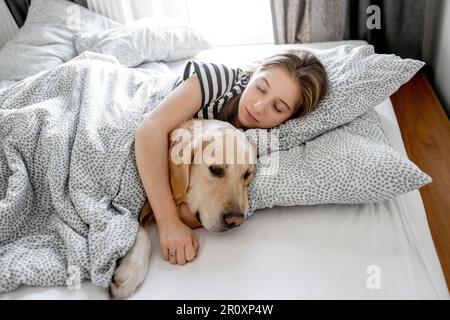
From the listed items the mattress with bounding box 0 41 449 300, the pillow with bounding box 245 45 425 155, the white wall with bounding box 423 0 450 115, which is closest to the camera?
the mattress with bounding box 0 41 449 300

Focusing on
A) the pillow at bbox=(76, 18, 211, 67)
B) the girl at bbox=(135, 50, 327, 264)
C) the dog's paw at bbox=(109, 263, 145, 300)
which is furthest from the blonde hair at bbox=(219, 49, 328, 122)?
the pillow at bbox=(76, 18, 211, 67)

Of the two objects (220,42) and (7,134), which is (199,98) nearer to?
(7,134)

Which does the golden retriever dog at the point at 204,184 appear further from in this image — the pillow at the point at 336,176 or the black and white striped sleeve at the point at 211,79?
the black and white striped sleeve at the point at 211,79

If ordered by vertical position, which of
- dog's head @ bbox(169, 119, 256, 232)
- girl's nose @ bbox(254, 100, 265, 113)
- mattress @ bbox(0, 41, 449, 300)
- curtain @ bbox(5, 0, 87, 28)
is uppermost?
curtain @ bbox(5, 0, 87, 28)

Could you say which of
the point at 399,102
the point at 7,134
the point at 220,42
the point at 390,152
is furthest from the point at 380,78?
the point at 220,42

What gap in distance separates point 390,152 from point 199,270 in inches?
25.0

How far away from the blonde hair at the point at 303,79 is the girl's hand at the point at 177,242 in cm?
47

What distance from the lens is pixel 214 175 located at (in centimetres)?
106

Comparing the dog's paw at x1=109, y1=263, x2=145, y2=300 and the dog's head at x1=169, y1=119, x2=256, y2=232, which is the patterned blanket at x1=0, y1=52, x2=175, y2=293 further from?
the dog's head at x1=169, y1=119, x2=256, y2=232

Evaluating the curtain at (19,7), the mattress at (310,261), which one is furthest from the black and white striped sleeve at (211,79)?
the curtain at (19,7)

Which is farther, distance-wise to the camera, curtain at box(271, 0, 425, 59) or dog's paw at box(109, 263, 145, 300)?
curtain at box(271, 0, 425, 59)

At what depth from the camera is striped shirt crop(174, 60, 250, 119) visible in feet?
4.22

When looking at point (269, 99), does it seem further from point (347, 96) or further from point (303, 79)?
point (347, 96)

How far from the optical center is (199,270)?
0.98 meters
